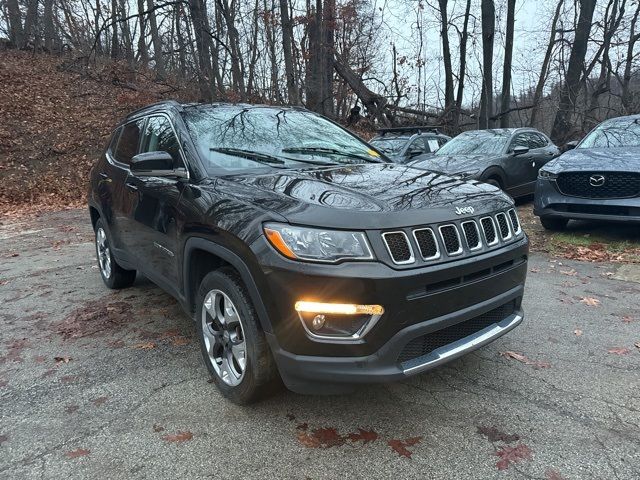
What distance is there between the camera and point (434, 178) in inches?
124

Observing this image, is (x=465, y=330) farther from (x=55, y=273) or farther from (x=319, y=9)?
(x=319, y=9)

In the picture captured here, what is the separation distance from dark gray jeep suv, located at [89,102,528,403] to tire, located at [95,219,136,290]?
152cm

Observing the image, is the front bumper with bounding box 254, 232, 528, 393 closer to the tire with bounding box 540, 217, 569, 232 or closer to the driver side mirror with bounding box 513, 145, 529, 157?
the tire with bounding box 540, 217, 569, 232

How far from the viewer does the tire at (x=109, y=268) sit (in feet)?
16.4

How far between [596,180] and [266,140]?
16.0 feet

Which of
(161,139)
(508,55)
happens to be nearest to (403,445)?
(161,139)

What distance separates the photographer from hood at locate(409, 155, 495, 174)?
345 inches

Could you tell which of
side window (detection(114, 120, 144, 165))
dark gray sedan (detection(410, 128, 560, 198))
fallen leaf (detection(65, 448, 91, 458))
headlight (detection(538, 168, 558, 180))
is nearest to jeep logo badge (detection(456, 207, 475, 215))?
fallen leaf (detection(65, 448, 91, 458))

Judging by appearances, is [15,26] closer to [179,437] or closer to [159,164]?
[159,164]

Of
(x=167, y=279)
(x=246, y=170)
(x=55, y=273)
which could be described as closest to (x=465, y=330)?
(x=246, y=170)

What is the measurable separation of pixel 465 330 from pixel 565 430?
28.6 inches

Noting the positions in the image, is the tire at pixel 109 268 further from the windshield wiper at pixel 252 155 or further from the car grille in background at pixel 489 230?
the car grille in background at pixel 489 230

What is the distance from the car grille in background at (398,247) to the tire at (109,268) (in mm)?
3491

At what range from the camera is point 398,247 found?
2326 mm
